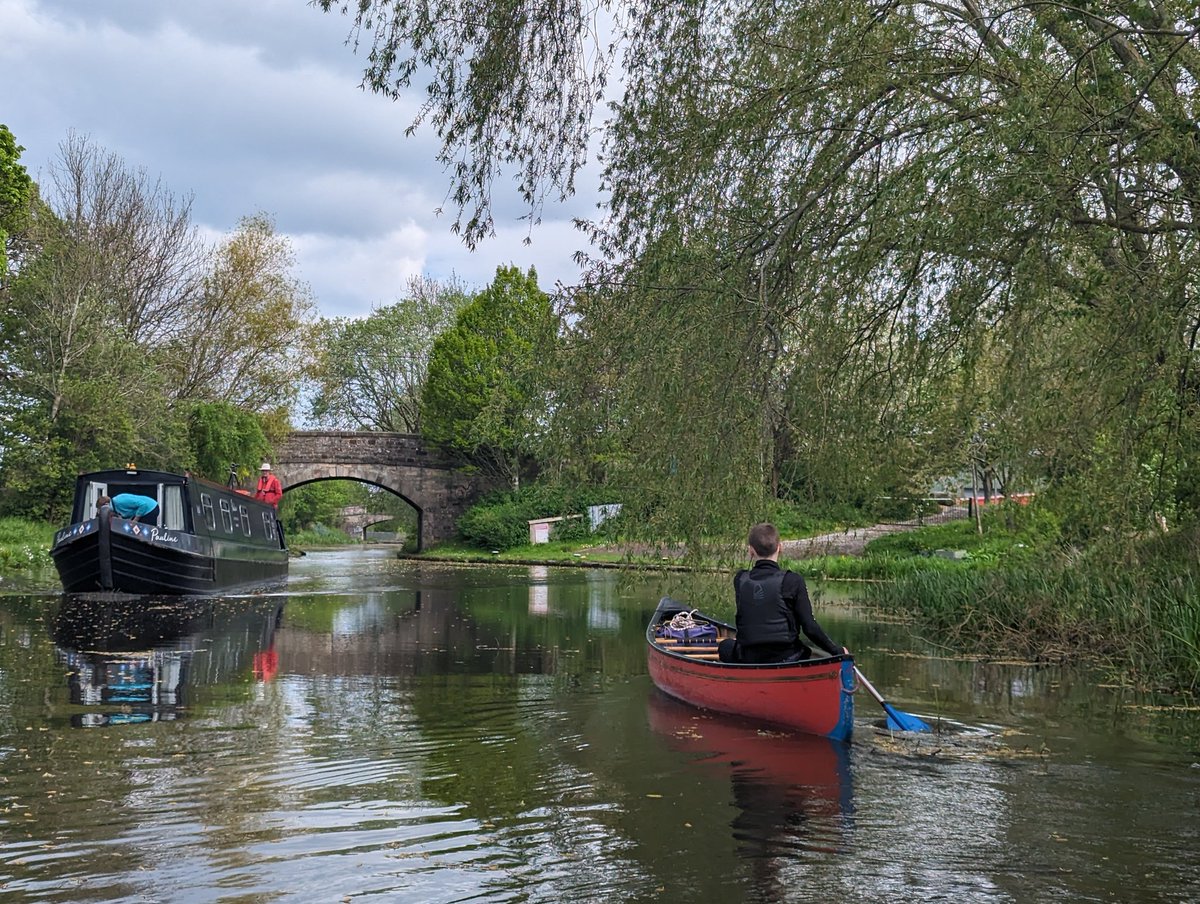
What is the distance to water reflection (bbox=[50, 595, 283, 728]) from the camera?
9151mm

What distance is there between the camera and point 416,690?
1003 centimetres

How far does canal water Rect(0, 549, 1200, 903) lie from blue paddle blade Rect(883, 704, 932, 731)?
0.58ft

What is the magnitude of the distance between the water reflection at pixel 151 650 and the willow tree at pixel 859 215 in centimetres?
449

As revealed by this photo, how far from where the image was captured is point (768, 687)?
26.8 ft

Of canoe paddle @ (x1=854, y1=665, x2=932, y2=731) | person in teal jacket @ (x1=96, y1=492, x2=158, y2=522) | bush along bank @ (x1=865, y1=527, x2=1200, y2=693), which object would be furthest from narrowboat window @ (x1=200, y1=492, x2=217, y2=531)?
canoe paddle @ (x1=854, y1=665, x2=932, y2=731)

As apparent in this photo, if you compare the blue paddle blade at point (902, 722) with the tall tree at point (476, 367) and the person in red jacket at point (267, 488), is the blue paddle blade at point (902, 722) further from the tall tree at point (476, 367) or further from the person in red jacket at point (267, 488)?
the tall tree at point (476, 367)

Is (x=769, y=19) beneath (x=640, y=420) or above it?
above

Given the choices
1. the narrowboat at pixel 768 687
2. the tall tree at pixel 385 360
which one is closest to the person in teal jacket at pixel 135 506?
→ the narrowboat at pixel 768 687

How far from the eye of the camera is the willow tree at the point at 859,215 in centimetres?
766

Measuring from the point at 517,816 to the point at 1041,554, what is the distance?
9583 millimetres

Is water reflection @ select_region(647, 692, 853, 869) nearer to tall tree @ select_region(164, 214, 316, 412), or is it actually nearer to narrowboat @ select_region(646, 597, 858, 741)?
narrowboat @ select_region(646, 597, 858, 741)

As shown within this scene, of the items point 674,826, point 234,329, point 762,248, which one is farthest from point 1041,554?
point 234,329

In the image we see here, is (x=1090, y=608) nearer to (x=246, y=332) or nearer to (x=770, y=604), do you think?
(x=770, y=604)

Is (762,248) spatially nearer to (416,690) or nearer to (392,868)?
(416,690)
